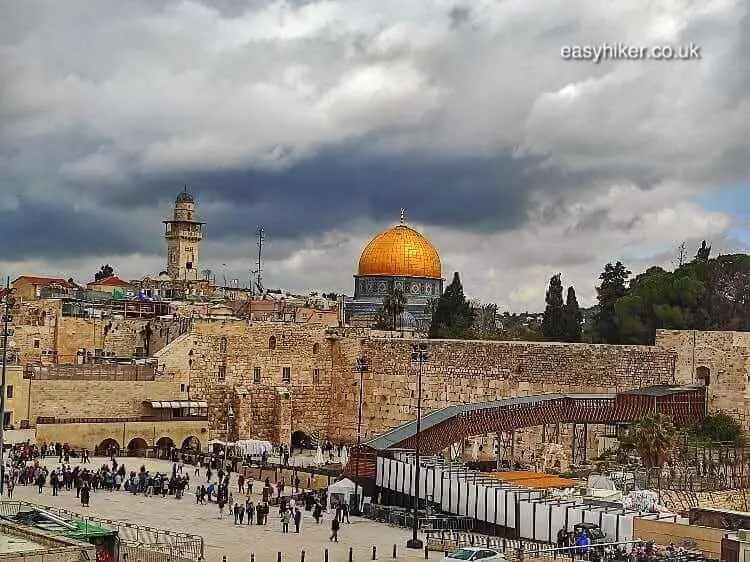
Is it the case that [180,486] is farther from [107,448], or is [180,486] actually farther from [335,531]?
[107,448]

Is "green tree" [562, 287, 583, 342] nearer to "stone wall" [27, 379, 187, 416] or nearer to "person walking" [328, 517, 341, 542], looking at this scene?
"stone wall" [27, 379, 187, 416]

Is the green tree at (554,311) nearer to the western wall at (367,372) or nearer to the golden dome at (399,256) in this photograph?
the western wall at (367,372)

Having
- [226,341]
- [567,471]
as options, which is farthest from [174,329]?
[567,471]

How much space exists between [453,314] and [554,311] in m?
5.53

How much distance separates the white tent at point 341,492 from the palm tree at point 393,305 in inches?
1076

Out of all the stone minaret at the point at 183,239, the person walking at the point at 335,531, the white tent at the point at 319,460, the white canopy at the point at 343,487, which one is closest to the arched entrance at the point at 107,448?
the white tent at the point at 319,460

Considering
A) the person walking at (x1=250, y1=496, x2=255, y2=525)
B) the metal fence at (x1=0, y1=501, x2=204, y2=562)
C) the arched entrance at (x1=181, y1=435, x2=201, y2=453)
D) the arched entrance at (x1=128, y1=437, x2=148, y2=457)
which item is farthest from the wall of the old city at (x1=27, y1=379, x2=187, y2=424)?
the metal fence at (x1=0, y1=501, x2=204, y2=562)

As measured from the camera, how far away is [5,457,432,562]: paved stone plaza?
22.6 meters

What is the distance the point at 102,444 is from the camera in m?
38.1

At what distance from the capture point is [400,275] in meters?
60.5

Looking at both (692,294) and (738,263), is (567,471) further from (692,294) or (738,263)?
(738,263)

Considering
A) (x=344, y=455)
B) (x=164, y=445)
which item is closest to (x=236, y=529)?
(x=164, y=445)

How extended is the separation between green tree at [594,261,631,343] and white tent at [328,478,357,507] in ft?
66.0

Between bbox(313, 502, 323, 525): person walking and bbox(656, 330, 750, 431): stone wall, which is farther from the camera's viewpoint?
bbox(656, 330, 750, 431): stone wall
